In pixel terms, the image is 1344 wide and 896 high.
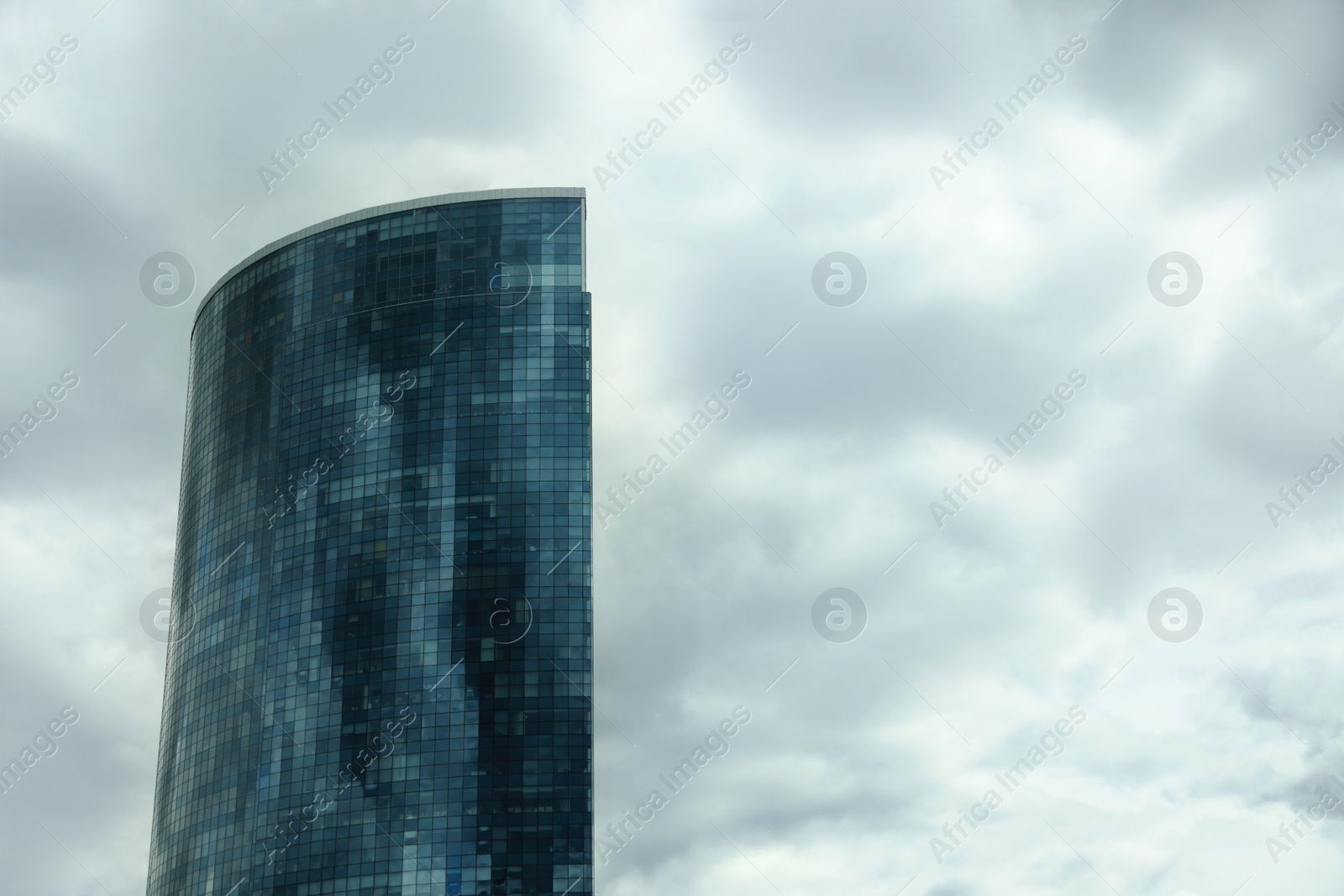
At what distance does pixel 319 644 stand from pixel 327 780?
18.7m

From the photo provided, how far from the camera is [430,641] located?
182m

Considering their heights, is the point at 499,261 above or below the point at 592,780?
above

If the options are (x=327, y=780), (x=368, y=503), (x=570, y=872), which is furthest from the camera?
(x=368, y=503)

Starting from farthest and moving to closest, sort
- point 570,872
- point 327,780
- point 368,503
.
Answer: point 368,503 → point 327,780 → point 570,872

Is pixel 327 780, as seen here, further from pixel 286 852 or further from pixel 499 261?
pixel 499 261

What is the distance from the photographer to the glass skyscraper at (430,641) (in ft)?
567

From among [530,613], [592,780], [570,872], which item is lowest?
[570,872]

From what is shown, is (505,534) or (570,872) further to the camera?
(505,534)

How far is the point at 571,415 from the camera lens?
188m

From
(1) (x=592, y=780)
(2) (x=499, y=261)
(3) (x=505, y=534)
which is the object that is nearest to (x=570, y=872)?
(1) (x=592, y=780)

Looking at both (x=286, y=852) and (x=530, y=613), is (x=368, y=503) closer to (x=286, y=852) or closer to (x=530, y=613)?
(x=530, y=613)

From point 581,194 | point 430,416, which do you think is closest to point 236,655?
point 430,416

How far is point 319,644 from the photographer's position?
18788 centimetres

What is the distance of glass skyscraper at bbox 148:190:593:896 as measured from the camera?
173 metres
